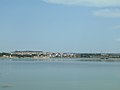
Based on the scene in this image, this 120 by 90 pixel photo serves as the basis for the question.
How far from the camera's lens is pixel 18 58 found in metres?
185

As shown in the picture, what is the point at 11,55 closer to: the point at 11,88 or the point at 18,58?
the point at 18,58

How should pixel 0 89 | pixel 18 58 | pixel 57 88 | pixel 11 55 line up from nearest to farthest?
pixel 0 89, pixel 57 88, pixel 11 55, pixel 18 58

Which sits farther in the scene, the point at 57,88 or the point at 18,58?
the point at 18,58

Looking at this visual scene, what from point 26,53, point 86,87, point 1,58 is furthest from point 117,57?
point 86,87

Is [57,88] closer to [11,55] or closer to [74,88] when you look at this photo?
[74,88]

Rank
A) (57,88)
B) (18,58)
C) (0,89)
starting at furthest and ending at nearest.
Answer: (18,58) < (57,88) < (0,89)

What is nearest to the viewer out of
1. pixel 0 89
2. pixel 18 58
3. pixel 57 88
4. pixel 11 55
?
pixel 0 89

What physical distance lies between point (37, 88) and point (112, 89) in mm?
5994

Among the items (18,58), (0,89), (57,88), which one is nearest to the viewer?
(0,89)

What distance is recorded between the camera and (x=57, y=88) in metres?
30.4

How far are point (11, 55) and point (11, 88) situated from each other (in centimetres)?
14472

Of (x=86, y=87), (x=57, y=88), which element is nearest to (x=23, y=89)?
(x=57, y=88)

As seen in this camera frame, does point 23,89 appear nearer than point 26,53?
Yes

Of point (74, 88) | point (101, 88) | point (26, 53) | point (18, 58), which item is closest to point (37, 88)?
point (74, 88)
